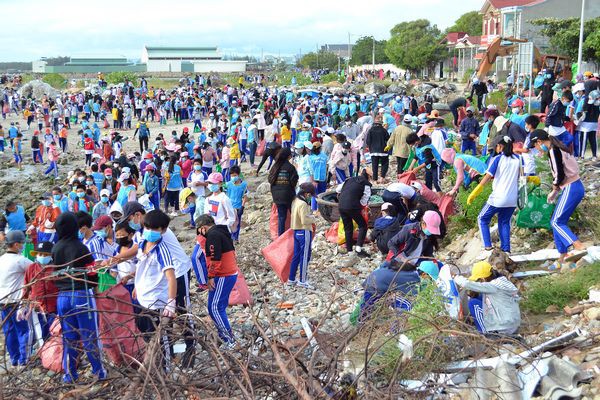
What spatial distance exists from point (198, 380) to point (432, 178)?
8.19 m

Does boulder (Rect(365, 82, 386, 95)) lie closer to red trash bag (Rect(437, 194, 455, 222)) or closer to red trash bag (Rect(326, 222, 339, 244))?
red trash bag (Rect(326, 222, 339, 244))

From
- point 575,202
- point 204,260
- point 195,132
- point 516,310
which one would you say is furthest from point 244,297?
point 195,132

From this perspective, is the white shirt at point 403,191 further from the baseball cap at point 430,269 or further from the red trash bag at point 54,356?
the red trash bag at point 54,356

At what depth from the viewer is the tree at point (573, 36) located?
3014cm

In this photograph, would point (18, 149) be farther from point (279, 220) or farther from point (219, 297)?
point (219, 297)

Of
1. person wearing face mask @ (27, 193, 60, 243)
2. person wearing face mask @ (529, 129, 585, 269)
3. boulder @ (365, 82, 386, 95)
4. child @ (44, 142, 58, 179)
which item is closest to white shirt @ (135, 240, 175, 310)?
person wearing face mask @ (529, 129, 585, 269)

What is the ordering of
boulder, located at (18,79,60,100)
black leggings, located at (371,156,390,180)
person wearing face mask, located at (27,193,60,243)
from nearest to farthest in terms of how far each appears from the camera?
1. person wearing face mask, located at (27,193,60,243)
2. black leggings, located at (371,156,390,180)
3. boulder, located at (18,79,60,100)

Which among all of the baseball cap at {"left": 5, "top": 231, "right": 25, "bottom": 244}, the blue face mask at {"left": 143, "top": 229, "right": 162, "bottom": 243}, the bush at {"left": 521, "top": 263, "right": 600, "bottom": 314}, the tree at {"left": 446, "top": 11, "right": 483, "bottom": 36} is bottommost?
the bush at {"left": 521, "top": 263, "right": 600, "bottom": 314}

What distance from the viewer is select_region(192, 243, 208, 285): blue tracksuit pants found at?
6.97 meters

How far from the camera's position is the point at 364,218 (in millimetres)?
10328

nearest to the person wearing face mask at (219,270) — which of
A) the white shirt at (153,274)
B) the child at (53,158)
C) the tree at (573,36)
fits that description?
the white shirt at (153,274)

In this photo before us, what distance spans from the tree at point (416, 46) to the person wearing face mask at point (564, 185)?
53.3 metres

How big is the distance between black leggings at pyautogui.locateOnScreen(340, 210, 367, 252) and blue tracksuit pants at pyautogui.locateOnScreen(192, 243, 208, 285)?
11.6 feet

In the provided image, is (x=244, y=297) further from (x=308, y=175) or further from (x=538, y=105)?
(x=538, y=105)
